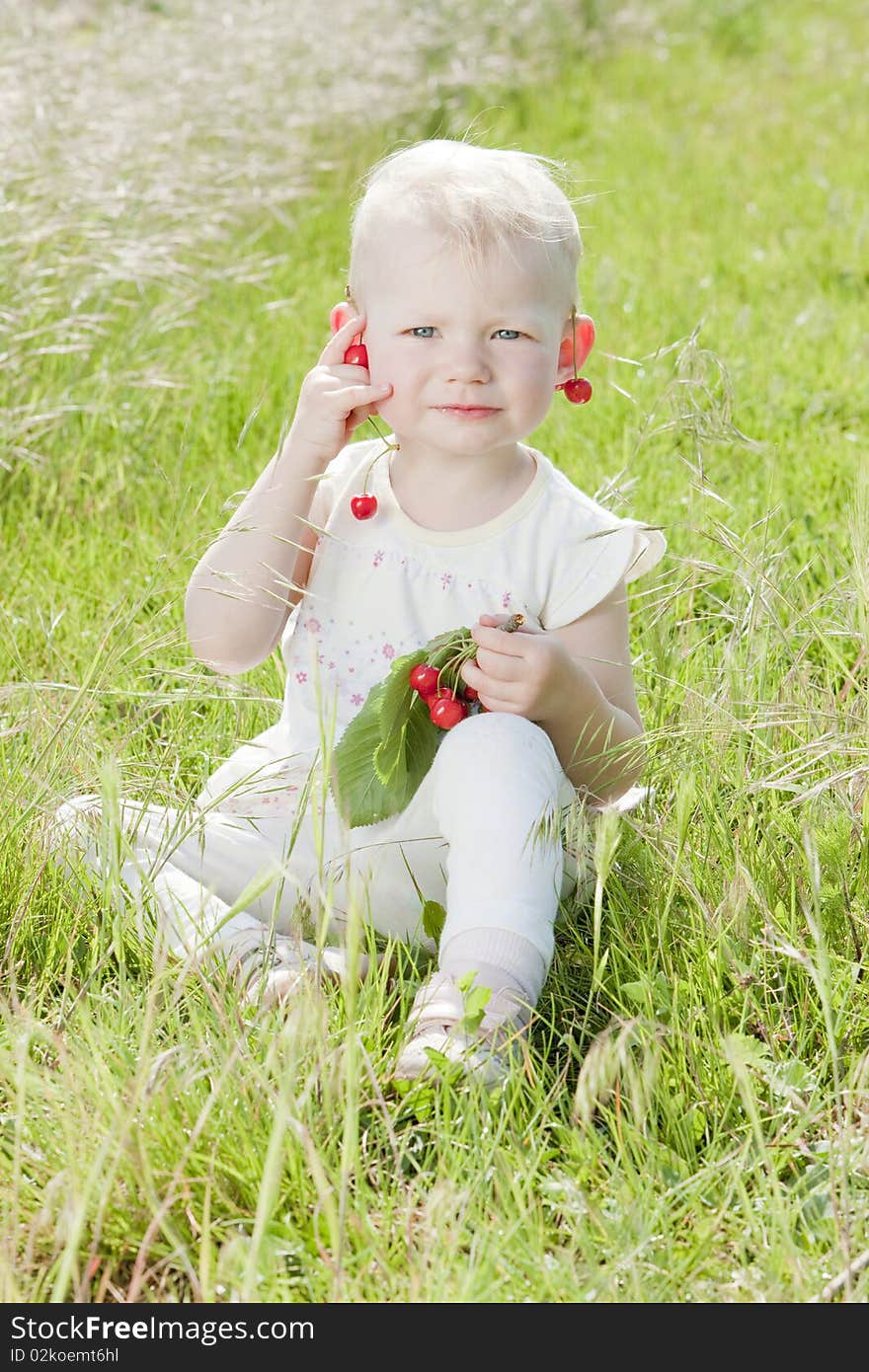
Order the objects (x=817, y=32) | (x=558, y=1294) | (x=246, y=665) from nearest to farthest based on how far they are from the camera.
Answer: (x=558, y=1294)
(x=246, y=665)
(x=817, y=32)

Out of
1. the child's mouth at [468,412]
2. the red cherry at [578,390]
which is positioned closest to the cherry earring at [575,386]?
the red cherry at [578,390]

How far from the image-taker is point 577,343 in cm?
196

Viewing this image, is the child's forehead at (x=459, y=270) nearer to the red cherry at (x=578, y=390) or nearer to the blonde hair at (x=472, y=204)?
the blonde hair at (x=472, y=204)

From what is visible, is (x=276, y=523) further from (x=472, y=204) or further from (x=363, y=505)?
→ (x=472, y=204)

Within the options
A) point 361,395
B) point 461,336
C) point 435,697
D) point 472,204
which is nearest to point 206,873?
point 435,697

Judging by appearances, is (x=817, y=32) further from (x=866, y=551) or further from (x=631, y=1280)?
(x=631, y=1280)

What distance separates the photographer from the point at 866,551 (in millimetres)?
1735

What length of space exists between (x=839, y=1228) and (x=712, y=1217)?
116 millimetres

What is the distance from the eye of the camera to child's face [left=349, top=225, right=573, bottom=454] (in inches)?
71.6

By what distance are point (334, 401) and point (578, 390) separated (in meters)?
0.30

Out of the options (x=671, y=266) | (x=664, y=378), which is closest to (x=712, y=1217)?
(x=664, y=378)

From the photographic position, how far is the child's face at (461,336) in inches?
71.6

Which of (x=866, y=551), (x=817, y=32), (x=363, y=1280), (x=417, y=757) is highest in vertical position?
(x=817, y=32)

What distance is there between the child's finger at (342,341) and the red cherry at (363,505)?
0.17 meters
